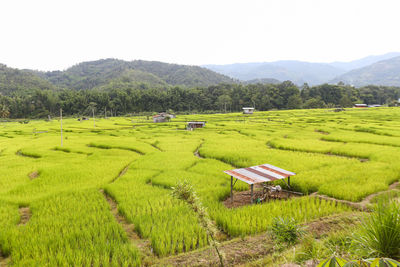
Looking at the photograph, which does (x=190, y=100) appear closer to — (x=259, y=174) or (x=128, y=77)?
(x=128, y=77)

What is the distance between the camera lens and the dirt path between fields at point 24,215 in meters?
7.93

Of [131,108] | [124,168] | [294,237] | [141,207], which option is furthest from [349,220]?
[131,108]

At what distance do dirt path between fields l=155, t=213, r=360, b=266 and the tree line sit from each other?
75.0 meters

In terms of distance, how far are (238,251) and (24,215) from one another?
7477 mm

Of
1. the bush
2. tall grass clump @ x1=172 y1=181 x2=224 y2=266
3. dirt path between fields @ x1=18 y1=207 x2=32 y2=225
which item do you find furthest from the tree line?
tall grass clump @ x1=172 y1=181 x2=224 y2=266

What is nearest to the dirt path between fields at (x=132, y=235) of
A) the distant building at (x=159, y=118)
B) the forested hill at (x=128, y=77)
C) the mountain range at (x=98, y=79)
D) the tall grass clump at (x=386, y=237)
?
the tall grass clump at (x=386, y=237)

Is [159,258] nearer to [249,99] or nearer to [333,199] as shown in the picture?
[333,199]

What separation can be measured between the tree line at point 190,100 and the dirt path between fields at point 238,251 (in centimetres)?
7498

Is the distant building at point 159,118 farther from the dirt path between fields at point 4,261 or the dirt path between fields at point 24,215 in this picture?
the dirt path between fields at point 4,261

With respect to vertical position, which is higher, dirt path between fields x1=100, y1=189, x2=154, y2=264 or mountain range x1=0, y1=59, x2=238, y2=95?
mountain range x1=0, y1=59, x2=238, y2=95

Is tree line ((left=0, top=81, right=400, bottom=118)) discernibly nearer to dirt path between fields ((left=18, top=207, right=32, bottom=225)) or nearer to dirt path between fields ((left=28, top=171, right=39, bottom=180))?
dirt path between fields ((left=28, top=171, right=39, bottom=180))

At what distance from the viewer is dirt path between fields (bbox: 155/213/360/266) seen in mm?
5227

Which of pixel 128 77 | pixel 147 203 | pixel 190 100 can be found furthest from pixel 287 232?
pixel 128 77

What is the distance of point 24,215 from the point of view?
839 cm
